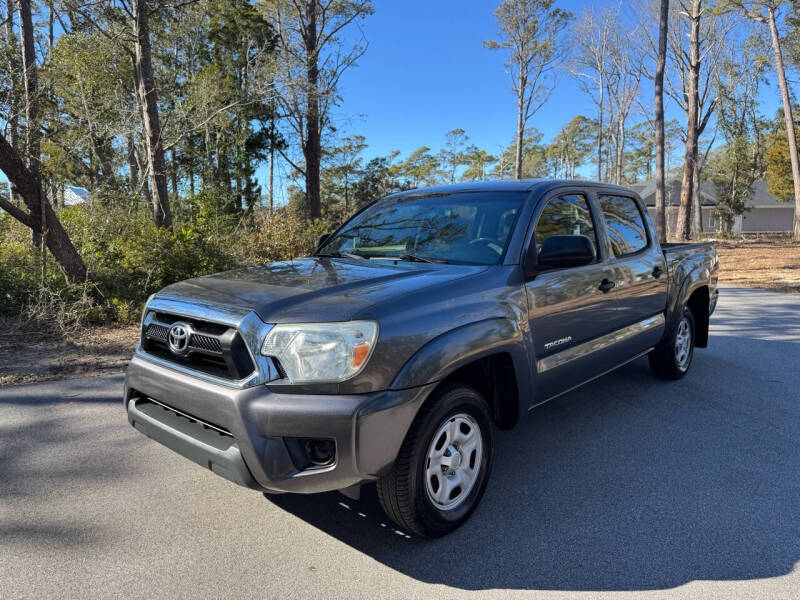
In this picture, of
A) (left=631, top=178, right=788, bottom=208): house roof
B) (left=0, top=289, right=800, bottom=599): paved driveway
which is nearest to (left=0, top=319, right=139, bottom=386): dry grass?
(left=0, top=289, right=800, bottom=599): paved driveway

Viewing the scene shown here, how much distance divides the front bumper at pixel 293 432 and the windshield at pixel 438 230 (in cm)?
119

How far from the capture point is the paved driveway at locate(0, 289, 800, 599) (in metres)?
2.33

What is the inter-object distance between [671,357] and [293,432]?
13.8 feet

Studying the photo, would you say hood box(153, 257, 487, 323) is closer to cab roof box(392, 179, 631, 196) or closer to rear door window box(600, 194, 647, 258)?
cab roof box(392, 179, 631, 196)

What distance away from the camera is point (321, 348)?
224 cm

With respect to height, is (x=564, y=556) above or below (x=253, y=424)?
below

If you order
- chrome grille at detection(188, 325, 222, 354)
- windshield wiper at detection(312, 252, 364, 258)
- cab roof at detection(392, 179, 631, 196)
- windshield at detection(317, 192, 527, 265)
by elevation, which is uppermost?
cab roof at detection(392, 179, 631, 196)

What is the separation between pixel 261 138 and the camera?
27.7 m

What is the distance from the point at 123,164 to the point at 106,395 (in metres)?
26.5

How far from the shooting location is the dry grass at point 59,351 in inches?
214

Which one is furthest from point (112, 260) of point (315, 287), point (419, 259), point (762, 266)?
point (762, 266)

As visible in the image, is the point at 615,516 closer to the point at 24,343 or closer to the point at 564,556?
the point at 564,556

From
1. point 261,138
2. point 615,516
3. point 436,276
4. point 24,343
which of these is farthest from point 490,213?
point 261,138

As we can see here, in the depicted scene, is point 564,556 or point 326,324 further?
point 564,556
